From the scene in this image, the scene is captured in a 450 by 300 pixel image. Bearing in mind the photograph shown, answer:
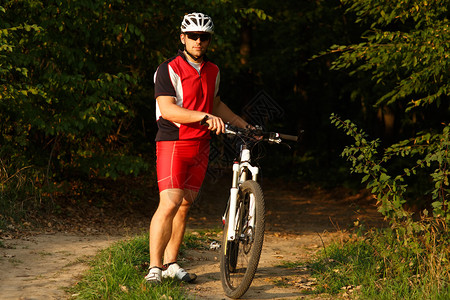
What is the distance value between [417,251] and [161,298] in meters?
2.28

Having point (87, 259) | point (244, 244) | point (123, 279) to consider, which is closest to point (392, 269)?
point (244, 244)

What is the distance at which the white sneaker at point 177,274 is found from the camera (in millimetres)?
5207

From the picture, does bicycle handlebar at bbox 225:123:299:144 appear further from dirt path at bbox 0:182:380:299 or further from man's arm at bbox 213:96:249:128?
dirt path at bbox 0:182:380:299

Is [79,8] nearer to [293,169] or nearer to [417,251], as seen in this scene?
[417,251]

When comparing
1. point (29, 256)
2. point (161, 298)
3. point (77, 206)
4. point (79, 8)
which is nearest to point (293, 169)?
point (77, 206)

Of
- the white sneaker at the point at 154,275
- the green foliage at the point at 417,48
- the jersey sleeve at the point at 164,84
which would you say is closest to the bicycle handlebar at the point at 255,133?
the jersey sleeve at the point at 164,84

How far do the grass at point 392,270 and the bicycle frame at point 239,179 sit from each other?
0.96m

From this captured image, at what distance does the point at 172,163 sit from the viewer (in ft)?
16.5

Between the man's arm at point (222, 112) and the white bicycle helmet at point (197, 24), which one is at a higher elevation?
the white bicycle helmet at point (197, 24)

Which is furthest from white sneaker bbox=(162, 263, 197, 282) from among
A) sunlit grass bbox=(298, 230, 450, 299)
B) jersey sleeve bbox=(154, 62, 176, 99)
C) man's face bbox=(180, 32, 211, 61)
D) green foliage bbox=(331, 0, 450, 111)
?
green foliage bbox=(331, 0, 450, 111)

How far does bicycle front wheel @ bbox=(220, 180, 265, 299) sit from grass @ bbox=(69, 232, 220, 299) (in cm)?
42

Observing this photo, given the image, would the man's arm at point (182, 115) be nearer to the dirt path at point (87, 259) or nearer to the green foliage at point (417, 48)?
the dirt path at point (87, 259)

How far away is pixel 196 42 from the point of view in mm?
4996

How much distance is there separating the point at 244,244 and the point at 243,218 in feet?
0.72
